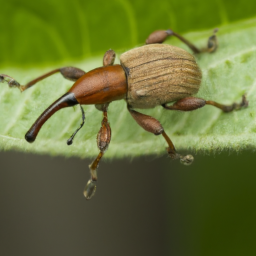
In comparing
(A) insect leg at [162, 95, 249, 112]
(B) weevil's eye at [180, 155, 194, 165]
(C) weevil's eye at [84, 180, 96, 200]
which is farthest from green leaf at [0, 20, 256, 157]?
(C) weevil's eye at [84, 180, 96, 200]

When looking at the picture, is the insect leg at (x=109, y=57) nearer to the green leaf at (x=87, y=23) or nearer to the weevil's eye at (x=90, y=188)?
the green leaf at (x=87, y=23)

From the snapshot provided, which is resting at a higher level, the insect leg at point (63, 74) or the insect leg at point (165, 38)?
the insect leg at point (165, 38)

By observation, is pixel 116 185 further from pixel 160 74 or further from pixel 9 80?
pixel 9 80

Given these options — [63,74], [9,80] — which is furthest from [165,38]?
[9,80]

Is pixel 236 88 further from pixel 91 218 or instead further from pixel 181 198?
pixel 91 218

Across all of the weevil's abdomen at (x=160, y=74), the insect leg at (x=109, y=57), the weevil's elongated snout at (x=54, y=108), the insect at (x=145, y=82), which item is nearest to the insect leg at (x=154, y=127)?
the insect at (x=145, y=82)

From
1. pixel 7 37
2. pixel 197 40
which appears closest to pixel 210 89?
pixel 197 40
